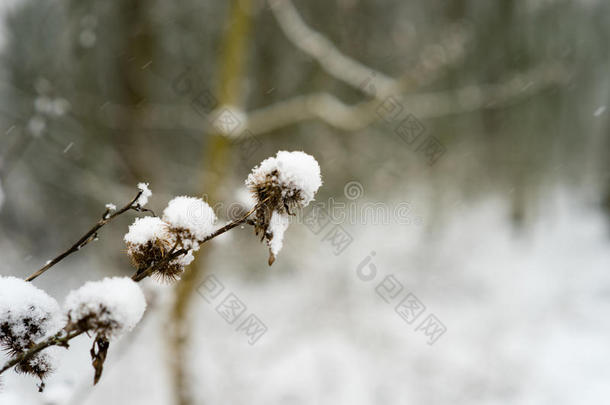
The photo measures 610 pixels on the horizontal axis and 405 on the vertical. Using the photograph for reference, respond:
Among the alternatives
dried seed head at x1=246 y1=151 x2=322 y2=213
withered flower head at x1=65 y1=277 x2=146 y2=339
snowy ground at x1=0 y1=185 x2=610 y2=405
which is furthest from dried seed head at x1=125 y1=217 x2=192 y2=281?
snowy ground at x1=0 y1=185 x2=610 y2=405

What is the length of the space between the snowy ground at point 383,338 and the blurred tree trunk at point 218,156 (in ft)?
1.46

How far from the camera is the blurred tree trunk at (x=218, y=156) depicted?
10.6 ft

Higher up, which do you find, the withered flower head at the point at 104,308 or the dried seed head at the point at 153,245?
the dried seed head at the point at 153,245

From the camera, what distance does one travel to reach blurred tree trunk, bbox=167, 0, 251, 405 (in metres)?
3.24

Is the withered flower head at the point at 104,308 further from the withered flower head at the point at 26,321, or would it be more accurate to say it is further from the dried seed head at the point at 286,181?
the dried seed head at the point at 286,181

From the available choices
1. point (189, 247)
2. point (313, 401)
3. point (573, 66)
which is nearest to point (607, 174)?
point (573, 66)

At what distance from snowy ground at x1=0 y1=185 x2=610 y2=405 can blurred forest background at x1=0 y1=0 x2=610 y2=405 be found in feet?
0.14

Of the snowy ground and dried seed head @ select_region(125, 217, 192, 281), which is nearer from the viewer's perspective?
dried seed head @ select_region(125, 217, 192, 281)

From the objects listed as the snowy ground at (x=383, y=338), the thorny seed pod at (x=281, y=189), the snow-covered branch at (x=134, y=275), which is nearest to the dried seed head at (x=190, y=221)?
the snow-covered branch at (x=134, y=275)

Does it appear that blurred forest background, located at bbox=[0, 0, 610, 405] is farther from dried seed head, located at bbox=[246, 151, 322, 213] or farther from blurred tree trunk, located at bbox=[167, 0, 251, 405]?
dried seed head, located at bbox=[246, 151, 322, 213]

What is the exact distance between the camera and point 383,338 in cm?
656

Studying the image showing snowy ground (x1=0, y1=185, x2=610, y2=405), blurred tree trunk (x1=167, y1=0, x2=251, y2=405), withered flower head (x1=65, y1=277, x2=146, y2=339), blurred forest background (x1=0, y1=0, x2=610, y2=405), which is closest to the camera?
withered flower head (x1=65, y1=277, x2=146, y2=339)

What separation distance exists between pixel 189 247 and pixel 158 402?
18.0 feet

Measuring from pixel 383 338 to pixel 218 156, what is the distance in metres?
4.72
